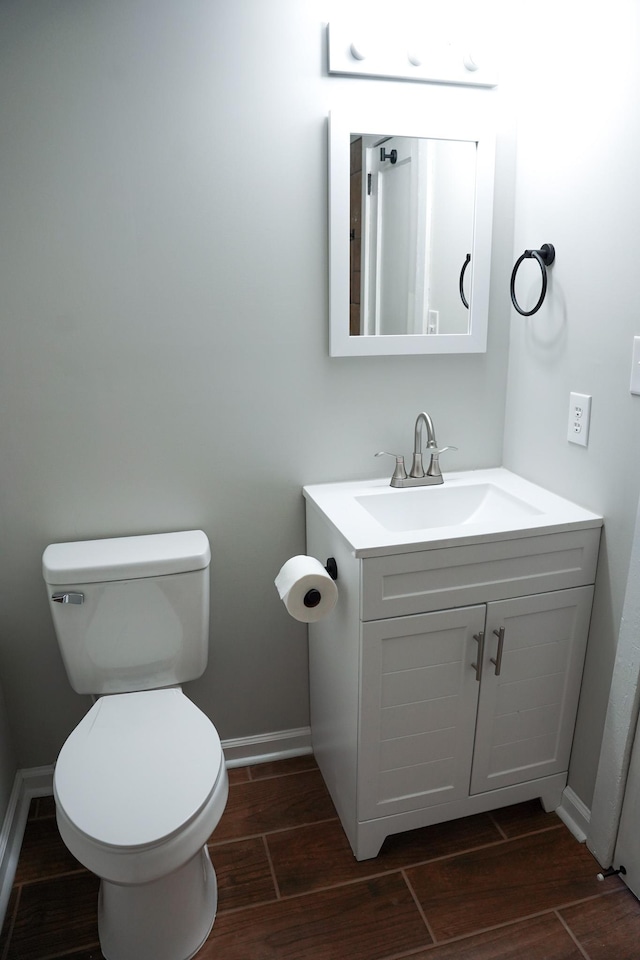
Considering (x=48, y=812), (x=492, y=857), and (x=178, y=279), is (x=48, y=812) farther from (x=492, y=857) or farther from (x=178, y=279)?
(x=178, y=279)

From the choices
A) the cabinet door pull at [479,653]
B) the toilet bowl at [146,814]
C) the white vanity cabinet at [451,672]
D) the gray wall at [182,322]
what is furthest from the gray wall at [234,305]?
the toilet bowl at [146,814]

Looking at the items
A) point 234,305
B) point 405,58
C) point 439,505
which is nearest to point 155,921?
point 439,505

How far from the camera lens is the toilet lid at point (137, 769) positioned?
4.32ft

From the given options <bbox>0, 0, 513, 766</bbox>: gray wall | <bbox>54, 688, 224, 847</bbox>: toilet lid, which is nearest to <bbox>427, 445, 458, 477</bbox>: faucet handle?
<bbox>0, 0, 513, 766</bbox>: gray wall

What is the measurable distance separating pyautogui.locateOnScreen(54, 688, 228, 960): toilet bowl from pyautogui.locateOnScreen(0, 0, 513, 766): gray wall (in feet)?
1.45

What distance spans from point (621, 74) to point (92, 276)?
132cm

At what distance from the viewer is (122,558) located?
171 cm

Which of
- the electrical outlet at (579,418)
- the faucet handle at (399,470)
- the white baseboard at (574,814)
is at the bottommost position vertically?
A: the white baseboard at (574,814)

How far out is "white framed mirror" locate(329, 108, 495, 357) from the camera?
176 cm

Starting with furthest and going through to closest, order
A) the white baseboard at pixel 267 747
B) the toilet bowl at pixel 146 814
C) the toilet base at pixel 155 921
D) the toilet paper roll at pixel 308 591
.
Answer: the white baseboard at pixel 267 747 → the toilet paper roll at pixel 308 591 → the toilet base at pixel 155 921 → the toilet bowl at pixel 146 814

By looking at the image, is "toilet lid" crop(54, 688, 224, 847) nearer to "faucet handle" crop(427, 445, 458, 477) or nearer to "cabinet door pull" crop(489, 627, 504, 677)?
"cabinet door pull" crop(489, 627, 504, 677)

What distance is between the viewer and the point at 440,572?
62.2 inches

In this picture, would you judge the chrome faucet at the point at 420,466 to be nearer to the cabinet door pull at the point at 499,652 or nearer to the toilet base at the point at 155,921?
the cabinet door pull at the point at 499,652

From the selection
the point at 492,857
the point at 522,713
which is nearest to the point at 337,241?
the point at 522,713
